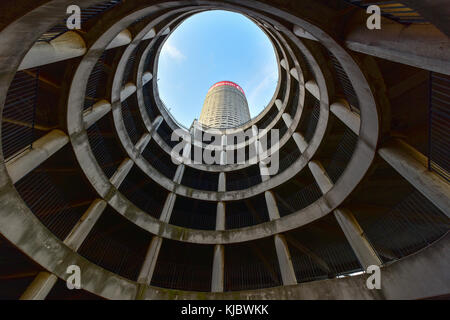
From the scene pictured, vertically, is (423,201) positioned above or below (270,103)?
below

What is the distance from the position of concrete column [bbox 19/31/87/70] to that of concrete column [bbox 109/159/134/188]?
22.9ft

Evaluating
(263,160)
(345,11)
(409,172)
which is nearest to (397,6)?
(345,11)

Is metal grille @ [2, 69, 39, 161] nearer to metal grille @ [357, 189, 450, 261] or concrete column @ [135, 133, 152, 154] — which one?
concrete column @ [135, 133, 152, 154]

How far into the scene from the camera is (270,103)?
2145 centimetres

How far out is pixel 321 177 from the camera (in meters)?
11.4

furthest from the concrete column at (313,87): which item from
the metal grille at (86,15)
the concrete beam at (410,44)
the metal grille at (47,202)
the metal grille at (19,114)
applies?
the metal grille at (47,202)

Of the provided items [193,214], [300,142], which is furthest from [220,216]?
[300,142]

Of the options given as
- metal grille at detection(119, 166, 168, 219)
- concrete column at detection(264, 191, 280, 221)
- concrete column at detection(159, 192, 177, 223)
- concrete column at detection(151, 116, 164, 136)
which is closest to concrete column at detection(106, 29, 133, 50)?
concrete column at detection(151, 116, 164, 136)

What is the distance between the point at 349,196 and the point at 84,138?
38.9 ft

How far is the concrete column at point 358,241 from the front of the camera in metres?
8.16

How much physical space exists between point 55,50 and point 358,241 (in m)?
12.4

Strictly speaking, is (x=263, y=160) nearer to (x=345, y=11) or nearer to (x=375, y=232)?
(x=375, y=232)

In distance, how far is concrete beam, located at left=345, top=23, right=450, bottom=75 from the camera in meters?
3.41

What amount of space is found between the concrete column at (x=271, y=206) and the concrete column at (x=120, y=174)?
29.4 ft
